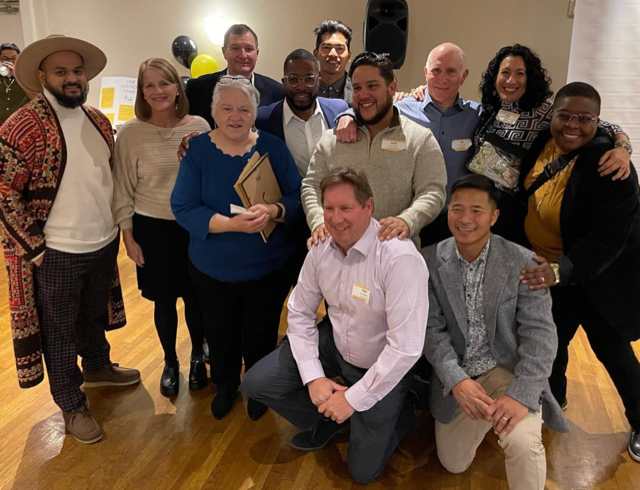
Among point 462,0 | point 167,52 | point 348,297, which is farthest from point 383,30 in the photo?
point 348,297

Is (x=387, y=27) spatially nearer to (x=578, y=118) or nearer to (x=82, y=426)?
(x=578, y=118)

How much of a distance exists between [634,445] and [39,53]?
3011 millimetres

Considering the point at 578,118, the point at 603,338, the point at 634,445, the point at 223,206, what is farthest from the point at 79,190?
the point at 634,445

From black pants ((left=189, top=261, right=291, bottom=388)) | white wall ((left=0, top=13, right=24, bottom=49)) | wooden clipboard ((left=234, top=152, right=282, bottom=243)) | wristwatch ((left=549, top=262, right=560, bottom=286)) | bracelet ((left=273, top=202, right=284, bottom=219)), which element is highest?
white wall ((left=0, top=13, right=24, bottom=49))

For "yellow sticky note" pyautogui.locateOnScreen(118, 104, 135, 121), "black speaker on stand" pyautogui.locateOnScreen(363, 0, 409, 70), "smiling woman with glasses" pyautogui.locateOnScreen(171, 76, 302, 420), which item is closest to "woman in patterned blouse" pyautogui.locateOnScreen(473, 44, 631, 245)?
"smiling woman with glasses" pyautogui.locateOnScreen(171, 76, 302, 420)

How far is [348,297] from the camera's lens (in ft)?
6.19

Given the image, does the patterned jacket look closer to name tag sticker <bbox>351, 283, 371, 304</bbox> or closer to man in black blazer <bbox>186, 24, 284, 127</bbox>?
man in black blazer <bbox>186, 24, 284, 127</bbox>

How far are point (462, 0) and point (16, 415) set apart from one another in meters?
4.95

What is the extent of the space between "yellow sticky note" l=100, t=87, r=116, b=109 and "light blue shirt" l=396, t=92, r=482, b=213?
4749 millimetres

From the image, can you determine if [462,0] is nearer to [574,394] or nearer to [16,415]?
[574,394]

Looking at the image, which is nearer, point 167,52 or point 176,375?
point 176,375

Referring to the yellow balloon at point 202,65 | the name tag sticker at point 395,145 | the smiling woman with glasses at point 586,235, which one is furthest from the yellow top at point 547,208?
the yellow balloon at point 202,65

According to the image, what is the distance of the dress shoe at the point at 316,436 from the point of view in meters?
2.21

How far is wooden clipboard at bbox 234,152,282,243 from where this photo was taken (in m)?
2.07
